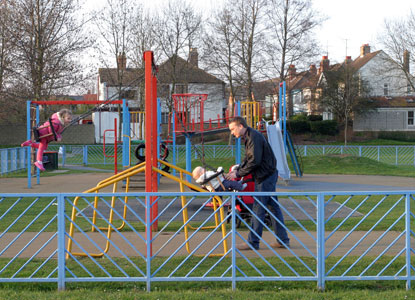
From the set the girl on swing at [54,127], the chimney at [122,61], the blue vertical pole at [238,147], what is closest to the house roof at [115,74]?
the chimney at [122,61]

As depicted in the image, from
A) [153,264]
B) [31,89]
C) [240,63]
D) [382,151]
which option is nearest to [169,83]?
[240,63]

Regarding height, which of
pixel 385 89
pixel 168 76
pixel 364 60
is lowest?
pixel 385 89

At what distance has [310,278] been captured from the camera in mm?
5285

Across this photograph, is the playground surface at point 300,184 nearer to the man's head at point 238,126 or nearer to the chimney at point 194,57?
the man's head at point 238,126

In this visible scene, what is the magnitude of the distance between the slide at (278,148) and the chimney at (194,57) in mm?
22700

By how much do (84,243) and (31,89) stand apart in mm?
21809

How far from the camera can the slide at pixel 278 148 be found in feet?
56.0

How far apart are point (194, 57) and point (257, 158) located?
34112 millimetres

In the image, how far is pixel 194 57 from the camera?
4009cm

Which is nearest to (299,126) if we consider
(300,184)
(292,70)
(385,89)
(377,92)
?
(292,70)

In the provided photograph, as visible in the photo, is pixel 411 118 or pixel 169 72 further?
pixel 411 118

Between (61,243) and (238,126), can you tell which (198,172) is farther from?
(61,243)

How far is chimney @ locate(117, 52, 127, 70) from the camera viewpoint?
4062cm

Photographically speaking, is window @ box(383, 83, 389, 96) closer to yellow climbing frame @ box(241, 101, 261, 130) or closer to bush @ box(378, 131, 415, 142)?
bush @ box(378, 131, 415, 142)
